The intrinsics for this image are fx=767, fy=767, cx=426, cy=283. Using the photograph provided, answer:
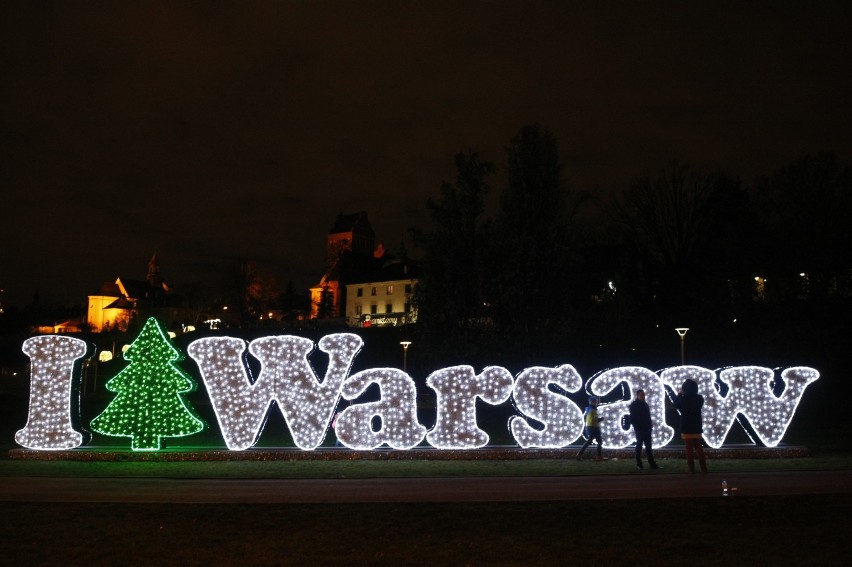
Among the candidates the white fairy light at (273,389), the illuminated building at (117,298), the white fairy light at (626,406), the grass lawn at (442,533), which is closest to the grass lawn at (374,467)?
the white fairy light at (626,406)

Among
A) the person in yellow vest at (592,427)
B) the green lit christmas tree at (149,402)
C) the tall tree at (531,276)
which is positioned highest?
the tall tree at (531,276)

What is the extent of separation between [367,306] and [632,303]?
63.0 m

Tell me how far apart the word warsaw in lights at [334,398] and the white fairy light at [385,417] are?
2cm

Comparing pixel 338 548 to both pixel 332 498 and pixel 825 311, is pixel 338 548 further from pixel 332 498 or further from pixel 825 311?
pixel 825 311

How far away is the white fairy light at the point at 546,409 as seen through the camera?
1891 centimetres

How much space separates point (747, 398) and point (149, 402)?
15.0 m

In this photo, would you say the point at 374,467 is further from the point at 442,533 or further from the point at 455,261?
the point at 455,261

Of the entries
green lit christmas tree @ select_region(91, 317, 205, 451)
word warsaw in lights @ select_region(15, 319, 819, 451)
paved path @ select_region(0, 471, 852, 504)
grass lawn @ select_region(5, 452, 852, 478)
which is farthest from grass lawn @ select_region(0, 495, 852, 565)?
green lit christmas tree @ select_region(91, 317, 205, 451)

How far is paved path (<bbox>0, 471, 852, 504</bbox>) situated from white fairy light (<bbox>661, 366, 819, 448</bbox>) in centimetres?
363

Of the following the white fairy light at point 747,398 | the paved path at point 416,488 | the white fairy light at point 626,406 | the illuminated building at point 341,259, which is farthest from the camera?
the illuminated building at point 341,259

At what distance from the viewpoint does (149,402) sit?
19.2 meters

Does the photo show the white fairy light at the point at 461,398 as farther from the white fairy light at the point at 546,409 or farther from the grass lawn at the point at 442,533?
the grass lawn at the point at 442,533

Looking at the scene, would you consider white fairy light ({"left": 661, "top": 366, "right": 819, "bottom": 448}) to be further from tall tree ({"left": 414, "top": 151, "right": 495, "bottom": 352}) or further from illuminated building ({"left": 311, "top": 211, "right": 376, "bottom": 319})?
illuminated building ({"left": 311, "top": 211, "right": 376, "bottom": 319})

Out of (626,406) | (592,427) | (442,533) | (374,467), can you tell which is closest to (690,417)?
(592,427)
